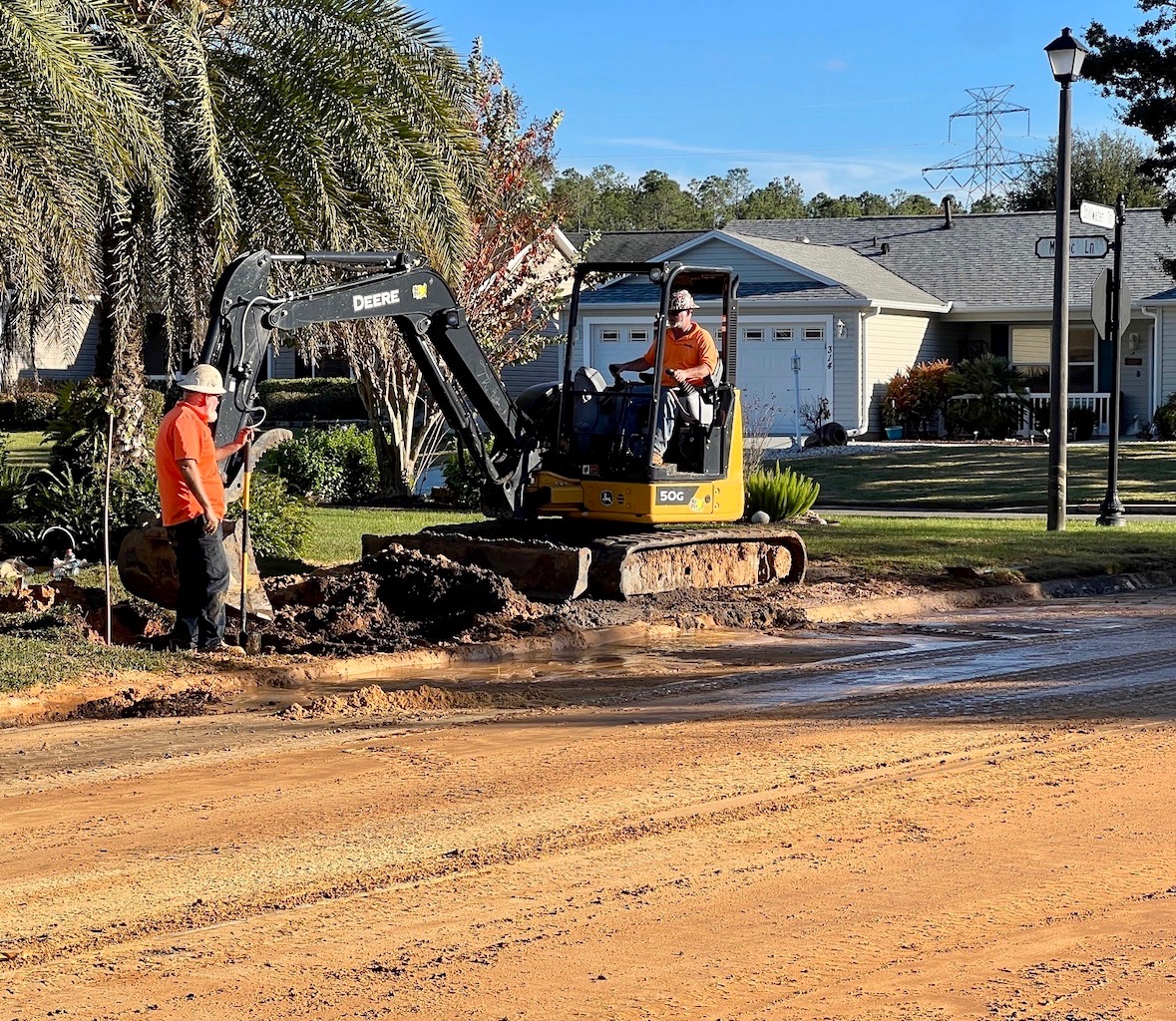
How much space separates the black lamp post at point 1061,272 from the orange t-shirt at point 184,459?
39.1 feet

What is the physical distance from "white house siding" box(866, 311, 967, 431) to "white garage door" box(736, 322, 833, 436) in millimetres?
1088

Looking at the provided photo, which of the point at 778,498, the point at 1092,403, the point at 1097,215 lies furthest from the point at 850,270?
the point at 778,498

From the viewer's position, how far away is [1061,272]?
20.1 metres

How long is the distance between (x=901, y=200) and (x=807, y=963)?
107578 mm

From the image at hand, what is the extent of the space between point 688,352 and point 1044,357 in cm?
2880

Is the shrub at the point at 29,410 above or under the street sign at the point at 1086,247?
under

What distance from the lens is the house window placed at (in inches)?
1607

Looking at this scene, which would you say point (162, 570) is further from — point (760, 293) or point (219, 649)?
point (760, 293)

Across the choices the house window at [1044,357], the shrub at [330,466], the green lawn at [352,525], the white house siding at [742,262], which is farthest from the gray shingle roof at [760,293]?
the green lawn at [352,525]

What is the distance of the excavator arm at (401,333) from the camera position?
1169 centimetres

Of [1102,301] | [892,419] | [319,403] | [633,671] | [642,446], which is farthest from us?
[319,403]

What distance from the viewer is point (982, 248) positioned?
4469 centimetres

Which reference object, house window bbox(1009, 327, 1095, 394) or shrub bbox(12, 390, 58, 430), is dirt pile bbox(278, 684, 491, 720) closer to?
house window bbox(1009, 327, 1095, 394)

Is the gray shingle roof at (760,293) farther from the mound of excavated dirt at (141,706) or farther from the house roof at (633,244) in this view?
the mound of excavated dirt at (141,706)
